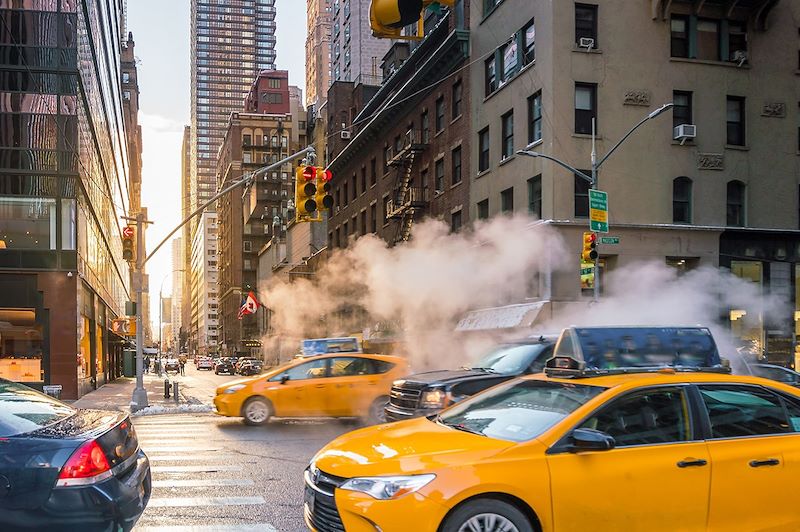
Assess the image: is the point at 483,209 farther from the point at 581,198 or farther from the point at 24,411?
the point at 24,411

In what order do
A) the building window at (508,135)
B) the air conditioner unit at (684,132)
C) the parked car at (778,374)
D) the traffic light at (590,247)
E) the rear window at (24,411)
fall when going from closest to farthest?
the rear window at (24,411) < the parked car at (778,374) < the traffic light at (590,247) < the air conditioner unit at (684,132) < the building window at (508,135)

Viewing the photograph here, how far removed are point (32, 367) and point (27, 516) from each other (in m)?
21.6

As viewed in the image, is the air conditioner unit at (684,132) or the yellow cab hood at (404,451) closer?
the yellow cab hood at (404,451)

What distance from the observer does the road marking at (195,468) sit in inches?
376

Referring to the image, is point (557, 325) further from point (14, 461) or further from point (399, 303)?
point (14, 461)

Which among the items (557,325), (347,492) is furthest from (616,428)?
(557,325)

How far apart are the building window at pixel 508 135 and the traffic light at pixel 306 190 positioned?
1442 cm

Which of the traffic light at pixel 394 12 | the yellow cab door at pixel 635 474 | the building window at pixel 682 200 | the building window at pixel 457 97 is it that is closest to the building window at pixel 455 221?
the building window at pixel 457 97

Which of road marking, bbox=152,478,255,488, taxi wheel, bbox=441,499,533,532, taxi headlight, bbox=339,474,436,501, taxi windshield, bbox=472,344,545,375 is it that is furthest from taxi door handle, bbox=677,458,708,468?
taxi windshield, bbox=472,344,545,375

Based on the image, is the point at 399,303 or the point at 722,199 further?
the point at 399,303

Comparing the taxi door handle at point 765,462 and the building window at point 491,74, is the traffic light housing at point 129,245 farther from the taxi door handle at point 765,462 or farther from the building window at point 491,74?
the taxi door handle at point 765,462

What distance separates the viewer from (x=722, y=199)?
27344 mm

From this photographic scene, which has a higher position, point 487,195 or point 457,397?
point 487,195

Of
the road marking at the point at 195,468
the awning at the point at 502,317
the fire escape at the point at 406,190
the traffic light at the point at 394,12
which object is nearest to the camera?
the traffic light at the point at 394,12
